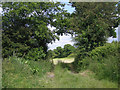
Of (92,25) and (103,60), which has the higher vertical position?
(92,25)

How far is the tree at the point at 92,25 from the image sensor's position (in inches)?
338

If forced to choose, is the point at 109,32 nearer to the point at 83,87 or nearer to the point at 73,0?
the point at 73,0

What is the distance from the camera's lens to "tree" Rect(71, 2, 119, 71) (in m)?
8.59

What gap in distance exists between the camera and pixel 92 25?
8.73 m

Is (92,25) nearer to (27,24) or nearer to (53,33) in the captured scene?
→ (53,33)

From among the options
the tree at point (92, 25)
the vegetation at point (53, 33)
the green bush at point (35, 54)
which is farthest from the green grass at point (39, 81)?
the tree at point (92, 25)

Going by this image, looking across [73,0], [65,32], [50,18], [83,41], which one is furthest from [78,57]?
[73,0]

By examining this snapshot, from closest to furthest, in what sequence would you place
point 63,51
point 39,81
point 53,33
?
1. point 39,81
2. point 53,33
3. point 63,51

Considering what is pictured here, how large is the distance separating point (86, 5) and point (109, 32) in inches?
93.6

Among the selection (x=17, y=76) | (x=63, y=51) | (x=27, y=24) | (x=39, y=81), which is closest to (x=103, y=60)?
(x=39, y=81)

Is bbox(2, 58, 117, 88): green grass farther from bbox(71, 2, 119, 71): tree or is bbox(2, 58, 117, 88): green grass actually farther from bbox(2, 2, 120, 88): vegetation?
bbox(71, 2, 119, 71): tree

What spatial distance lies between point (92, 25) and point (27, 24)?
14.3ft

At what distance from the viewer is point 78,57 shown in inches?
344

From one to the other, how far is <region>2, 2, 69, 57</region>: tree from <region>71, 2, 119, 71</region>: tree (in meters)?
1.20
